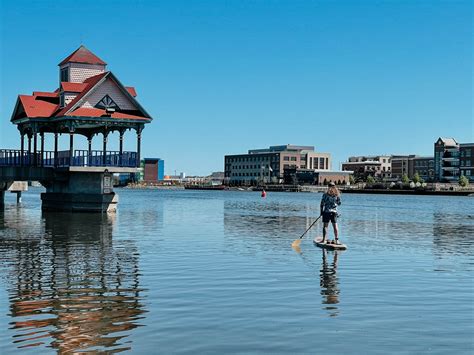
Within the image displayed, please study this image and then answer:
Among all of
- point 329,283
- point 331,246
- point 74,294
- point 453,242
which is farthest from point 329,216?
point 74,294

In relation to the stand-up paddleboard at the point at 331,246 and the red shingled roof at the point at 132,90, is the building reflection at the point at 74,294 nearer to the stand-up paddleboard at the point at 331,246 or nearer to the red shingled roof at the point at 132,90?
the stand-up paddleboard at the point at 331,246

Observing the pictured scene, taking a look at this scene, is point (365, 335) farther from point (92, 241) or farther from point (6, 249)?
point (92, 241)

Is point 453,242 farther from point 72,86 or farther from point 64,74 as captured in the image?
point 64,74

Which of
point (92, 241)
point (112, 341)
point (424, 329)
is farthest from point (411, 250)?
point (112, 341)

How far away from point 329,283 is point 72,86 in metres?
40.8

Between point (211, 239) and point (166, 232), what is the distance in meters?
4.77

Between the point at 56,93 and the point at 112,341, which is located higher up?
the point at 56,93

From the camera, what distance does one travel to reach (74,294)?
14.8 metres

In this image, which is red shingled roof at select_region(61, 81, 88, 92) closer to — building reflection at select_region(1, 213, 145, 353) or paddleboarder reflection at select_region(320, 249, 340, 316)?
building reflection at select_region(1, 213, 145, 353)

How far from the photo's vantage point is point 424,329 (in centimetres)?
1195

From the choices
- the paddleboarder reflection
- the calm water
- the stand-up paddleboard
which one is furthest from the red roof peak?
the paddleboarder reflection

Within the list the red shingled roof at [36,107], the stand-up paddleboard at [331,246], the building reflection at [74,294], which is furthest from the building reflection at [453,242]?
the red shingled roof at [36,107]

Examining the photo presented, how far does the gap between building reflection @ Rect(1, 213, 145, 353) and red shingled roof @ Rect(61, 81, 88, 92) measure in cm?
2812

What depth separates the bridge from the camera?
49562 millimetres
